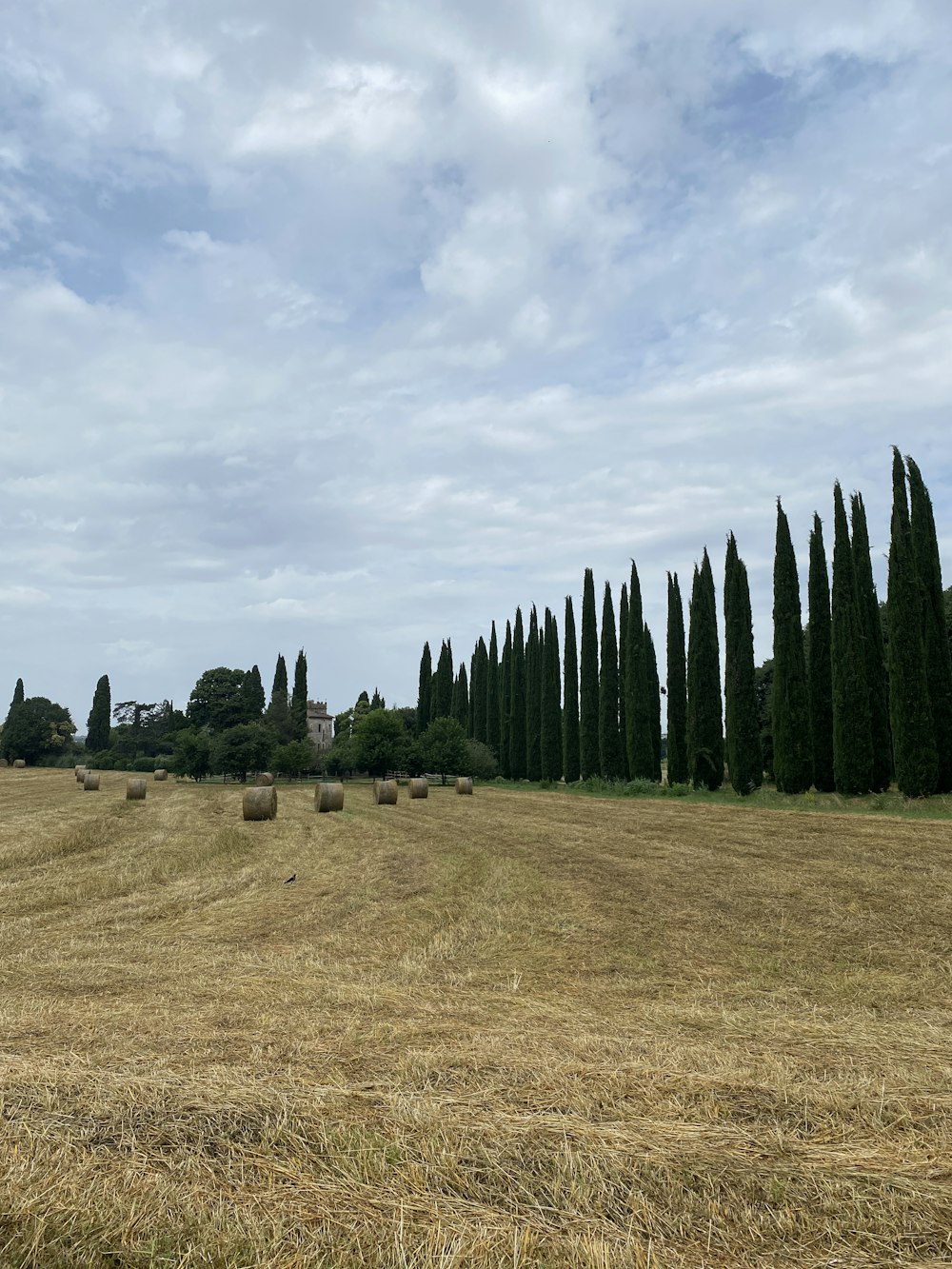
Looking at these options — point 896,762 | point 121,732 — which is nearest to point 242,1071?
point 896,762

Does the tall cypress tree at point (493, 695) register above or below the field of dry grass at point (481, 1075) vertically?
above

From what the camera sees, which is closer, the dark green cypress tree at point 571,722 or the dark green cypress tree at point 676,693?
the dark green cypress tree at point 676,693

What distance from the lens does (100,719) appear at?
103 metres

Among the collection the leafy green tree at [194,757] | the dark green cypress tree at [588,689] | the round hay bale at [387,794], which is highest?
the dark green cypress tree at [588,689]

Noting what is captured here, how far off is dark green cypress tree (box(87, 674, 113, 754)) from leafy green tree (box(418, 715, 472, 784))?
204 feet

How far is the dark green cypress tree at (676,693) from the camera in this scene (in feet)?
140

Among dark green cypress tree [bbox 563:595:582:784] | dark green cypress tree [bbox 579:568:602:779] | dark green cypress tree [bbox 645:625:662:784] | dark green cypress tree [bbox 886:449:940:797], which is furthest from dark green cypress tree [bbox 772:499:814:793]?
dark green cypress tree [bbox 563:595:582:784]

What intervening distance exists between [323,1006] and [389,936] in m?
3.15

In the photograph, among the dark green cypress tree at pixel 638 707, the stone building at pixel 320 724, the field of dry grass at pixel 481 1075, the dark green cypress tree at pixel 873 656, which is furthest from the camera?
the stone building at pixel 320 724

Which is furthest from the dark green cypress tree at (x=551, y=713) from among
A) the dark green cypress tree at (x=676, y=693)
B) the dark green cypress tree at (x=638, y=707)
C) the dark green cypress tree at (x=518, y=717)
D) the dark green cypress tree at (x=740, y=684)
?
the dark green cypress tree at (x=740, y=684)

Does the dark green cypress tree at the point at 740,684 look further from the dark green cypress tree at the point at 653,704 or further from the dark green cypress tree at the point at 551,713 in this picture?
the dark green cypress tree at the point at 551,713

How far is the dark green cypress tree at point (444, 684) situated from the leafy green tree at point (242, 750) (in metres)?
20.6

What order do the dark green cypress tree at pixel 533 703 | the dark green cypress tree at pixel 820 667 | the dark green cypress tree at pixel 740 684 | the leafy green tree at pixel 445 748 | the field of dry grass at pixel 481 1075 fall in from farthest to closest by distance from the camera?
the dark green cypress tree at pixel 533 703 < the leafy green tree at pixel 445 748 < the dark green cypress tree at pixel 740 684 < the dark green cypress tree at pixel 820 667 < the field of dry grass at pixel 481 1075

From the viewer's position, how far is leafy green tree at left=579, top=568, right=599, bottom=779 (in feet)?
170
